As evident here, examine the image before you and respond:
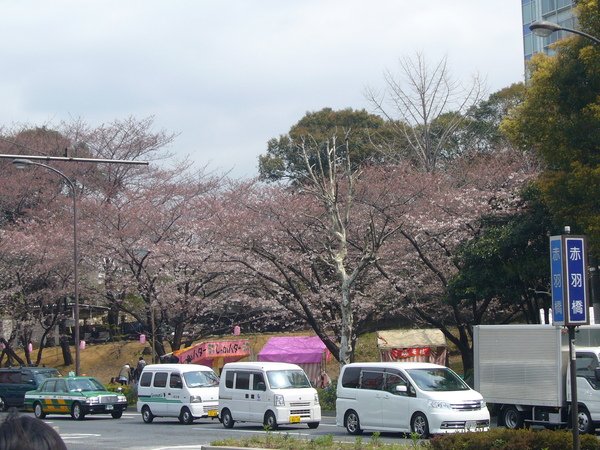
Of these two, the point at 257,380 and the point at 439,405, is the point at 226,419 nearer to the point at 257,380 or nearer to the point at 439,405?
the point at 257,380

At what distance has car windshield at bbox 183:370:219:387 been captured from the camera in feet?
93.4

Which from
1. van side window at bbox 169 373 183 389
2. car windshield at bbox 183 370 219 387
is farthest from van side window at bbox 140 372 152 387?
car windshield at bbox 183 370 219 387

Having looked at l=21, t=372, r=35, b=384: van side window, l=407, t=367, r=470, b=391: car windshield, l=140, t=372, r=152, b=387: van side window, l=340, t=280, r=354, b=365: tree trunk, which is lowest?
l=21, t=372, r=35, b=384: van side window

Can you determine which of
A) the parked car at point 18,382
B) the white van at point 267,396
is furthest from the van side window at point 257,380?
the parked car at point 18,382

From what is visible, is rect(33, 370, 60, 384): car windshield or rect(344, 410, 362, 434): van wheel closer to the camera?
rect(344, 410, 362, 434): van wheel

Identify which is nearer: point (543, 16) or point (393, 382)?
point (393, 382)

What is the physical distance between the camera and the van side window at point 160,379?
94.5 ft

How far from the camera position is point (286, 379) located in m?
25.4

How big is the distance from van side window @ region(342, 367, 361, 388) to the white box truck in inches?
117

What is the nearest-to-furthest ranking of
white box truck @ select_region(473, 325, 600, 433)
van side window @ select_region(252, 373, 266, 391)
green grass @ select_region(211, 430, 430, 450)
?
green grass @ select_region(211, 430, 430, 450) < white box truck @ select_region(473, 325, 600, 433) < van side window @ select_region(252, 373, 266, 391)

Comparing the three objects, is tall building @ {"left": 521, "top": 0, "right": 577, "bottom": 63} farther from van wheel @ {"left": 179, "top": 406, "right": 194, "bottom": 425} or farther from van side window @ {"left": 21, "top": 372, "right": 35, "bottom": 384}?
van wheel @ {"left": 179, "top": 406, "right": 194, "bottom": 425}

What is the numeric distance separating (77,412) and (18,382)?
23.0 ft

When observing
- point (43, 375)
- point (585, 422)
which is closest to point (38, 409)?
point (43, 375)

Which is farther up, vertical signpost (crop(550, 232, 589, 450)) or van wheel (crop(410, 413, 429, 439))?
vertical signpost (crop(550, 232, 589, 450))
